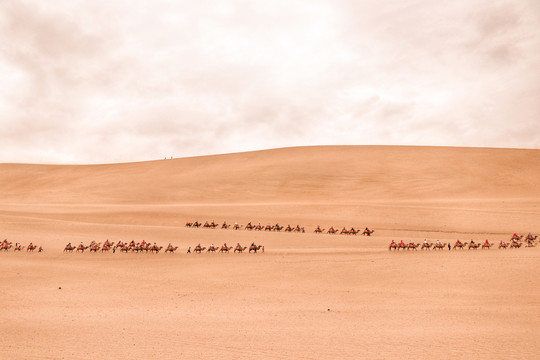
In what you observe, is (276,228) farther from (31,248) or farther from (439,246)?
(31,248)

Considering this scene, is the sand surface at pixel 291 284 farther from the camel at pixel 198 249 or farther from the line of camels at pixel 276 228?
the line of camels at pixel 276 228

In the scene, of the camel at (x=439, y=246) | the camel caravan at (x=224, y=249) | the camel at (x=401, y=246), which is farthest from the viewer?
the camel caravan at (x=224, y=249)

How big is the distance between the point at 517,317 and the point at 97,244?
70.8 feet

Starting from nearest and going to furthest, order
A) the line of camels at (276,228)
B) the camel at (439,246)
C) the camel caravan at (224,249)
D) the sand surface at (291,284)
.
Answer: the sand surface at (291,284), the camel at (439,246), the camel caravan at (224,249), the line of camels at (276,228)

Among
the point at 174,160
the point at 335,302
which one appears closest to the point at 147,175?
the point at 174,160

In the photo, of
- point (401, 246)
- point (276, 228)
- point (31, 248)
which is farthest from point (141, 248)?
point (401, 246)

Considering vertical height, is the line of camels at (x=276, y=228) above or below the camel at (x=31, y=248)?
above

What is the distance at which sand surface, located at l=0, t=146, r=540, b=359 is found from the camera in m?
10.5

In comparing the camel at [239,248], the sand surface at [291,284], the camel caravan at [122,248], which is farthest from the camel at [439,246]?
the camel caravan at [122,248]

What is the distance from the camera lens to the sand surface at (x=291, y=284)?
34.4 feet

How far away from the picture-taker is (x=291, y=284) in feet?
56.1

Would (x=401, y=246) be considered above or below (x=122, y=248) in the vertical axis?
above

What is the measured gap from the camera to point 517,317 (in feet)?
40.7

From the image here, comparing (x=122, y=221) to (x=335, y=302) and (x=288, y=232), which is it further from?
(x=335, y=302)
